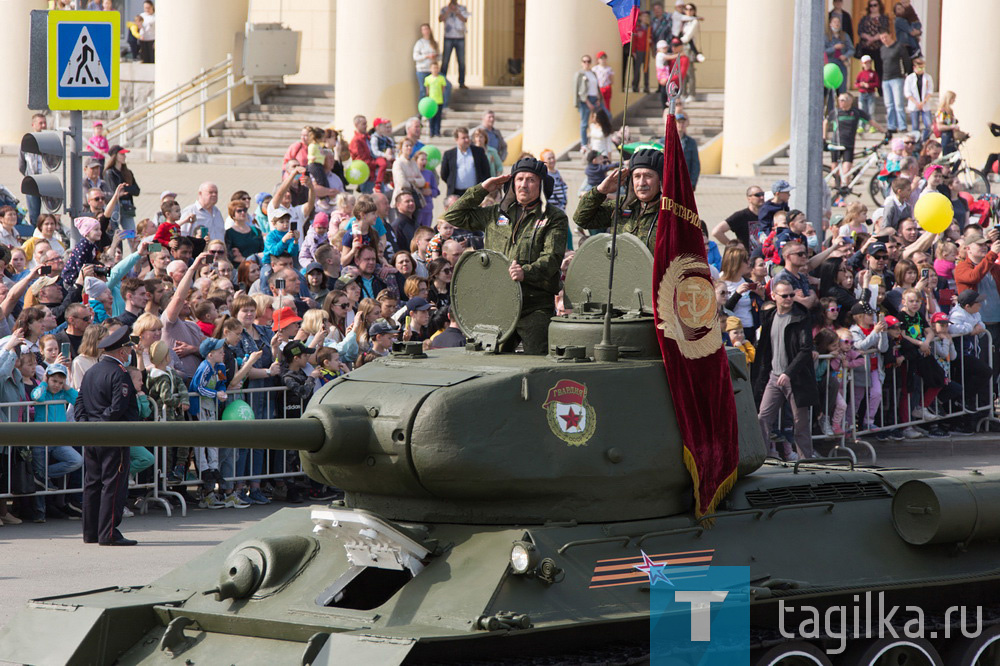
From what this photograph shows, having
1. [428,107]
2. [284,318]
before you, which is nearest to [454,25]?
[428,107]

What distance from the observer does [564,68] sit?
29844mm

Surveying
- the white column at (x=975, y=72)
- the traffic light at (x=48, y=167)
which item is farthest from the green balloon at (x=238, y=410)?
the white column at (x=975, y=72)

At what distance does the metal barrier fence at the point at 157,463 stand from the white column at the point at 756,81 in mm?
14643

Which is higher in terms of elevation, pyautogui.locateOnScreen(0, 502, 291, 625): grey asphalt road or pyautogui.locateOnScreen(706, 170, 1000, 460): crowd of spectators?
pyautogui.locateOnScreen(706, 170, 1000, 460): crowd of spectators

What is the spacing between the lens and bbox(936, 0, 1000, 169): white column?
92.0 ft

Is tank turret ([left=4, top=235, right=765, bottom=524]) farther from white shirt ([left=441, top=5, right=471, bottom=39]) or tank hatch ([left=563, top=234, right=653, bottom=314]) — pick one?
white shirt ([left=441, top=5, right=471, bottom=39])

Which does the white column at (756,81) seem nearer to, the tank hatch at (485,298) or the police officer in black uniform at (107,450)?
the police officer in black uniform at (107,450)

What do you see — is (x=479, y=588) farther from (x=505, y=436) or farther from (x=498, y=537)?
(x=505, y=436)

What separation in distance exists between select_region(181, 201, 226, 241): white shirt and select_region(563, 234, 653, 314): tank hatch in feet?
31.0

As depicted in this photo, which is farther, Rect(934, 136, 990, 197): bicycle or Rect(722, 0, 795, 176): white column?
Rect(722, 0, 795, 176): white column

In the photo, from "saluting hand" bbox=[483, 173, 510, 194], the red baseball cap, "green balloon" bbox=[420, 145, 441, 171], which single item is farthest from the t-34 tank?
"green balloon" bbox=[420, 145, 441, 171]

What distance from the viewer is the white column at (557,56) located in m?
29.5

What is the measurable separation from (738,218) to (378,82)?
1286 cm

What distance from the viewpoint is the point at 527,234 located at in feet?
34.9
